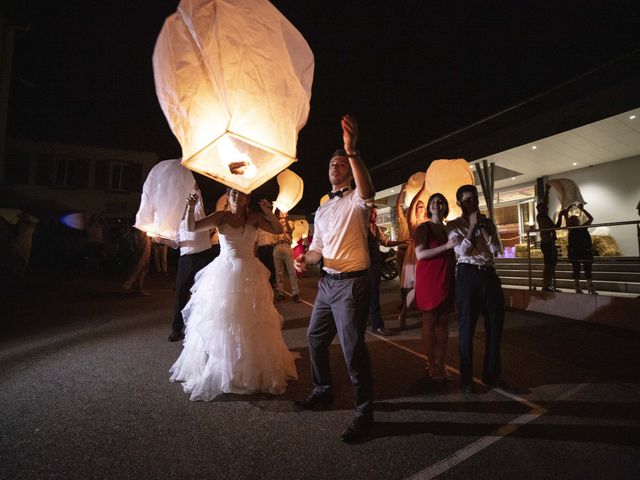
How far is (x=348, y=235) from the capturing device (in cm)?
244

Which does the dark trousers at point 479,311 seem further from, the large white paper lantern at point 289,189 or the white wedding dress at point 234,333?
the large white paper lantern at point 289,189

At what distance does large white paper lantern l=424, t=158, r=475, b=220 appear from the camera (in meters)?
4.82

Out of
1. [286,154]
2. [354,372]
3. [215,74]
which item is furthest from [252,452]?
[215,74]

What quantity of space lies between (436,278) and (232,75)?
2784mm

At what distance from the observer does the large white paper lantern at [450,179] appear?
4816 millimetres

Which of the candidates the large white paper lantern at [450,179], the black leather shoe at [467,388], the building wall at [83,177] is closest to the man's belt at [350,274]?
the black leather shoe at [467,388]

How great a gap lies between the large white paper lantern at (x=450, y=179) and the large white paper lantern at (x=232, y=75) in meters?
3.45

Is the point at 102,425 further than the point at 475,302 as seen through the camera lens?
No

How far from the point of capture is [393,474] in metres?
1.82

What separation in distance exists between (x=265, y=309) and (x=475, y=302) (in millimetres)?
2114

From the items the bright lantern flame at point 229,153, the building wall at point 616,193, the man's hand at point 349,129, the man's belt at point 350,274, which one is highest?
the building wall at point 616,193

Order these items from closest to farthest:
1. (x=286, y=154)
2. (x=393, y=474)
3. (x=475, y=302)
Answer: (x=393, y=474), (x=286, y=154), (x=475, y=302)

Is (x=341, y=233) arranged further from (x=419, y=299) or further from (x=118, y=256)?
(x=118, y=256)

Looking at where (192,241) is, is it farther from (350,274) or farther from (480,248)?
(480,248)
